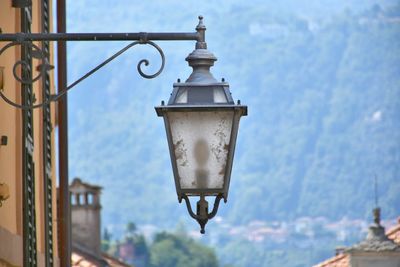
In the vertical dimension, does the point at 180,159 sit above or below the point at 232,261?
below

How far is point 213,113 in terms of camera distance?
27.7 feet

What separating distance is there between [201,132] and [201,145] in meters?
0.06

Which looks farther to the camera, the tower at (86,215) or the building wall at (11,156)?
the tower at (86,215)

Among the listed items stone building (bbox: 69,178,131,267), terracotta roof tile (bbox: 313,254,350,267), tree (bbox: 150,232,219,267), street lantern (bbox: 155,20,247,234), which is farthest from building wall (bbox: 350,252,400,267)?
tree (bbox: 150,232,219,267)

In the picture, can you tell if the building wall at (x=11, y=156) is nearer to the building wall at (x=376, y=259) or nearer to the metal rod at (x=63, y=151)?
the metal rod at (x=63, y=151)

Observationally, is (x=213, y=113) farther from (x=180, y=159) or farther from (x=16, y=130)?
(x=16, y=130)

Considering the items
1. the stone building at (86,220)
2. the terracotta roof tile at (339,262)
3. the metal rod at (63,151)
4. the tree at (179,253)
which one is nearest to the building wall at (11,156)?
the metal rod at (63,151)

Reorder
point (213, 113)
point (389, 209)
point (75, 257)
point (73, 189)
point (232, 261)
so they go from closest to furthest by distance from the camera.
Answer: point (213, 113) < point (75, 257) < point (73, 189) < point (389, 209) < point (232, 261)

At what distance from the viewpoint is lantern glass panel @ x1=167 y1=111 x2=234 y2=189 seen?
27.8 feet

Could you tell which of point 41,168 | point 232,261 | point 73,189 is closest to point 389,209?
point 232,261

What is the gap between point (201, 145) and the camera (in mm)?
8508

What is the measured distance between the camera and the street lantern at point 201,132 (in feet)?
27.7

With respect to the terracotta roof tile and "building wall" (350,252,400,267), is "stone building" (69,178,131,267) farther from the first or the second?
"building wall" (350,252,400,267)

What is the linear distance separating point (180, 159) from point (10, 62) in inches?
112
